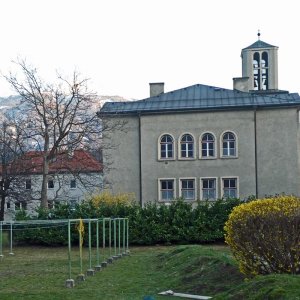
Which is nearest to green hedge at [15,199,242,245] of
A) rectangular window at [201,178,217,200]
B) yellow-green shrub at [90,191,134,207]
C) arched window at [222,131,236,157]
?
yellow-green shrub at [90,191,134,207]

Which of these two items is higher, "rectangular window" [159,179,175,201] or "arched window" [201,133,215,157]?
"arched window" [201,133,215,157]

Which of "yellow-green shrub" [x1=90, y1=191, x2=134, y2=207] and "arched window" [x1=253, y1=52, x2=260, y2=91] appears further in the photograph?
"arched window" [x1=253, y1=52, x2=260, y2=91]

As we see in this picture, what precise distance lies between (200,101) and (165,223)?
17098 millimetres

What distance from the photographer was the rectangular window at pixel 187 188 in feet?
152

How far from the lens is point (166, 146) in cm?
4688

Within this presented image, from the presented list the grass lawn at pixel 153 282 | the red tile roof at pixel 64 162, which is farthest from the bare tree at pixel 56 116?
the grass lawn at pixel 153 282

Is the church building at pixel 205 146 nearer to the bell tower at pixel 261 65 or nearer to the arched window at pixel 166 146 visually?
the arched window at pixel 166 146

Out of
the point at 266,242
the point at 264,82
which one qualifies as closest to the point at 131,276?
the point at 266,242

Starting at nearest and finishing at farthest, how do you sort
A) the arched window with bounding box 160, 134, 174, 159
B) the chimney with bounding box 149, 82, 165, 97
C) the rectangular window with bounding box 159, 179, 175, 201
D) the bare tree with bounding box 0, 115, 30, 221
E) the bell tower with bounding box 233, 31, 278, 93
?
1. the bare tree with bounding box 0, 115, 30, 221
2. the rectangular window with bounding box 159, 179, 175, 201
3. the arched window with bounding box 160, 134, 174, 159
4. the chimney with bounding box 149, 82, 165, 97
5. the bell tower with bounding box 233, 31, 278, 93

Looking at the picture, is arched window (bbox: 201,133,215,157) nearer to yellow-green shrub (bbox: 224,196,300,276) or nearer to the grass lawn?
the grass lawn

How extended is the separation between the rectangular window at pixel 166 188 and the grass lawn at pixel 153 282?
82.6 ft

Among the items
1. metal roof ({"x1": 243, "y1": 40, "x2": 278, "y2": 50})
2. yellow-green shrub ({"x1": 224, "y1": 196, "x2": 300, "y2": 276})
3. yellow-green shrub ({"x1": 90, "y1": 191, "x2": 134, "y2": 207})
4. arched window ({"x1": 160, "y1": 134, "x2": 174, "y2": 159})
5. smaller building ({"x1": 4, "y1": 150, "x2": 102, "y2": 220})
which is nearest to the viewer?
yellow-green shrub ({"x1": 224, "y1": 196, "x2": 300, "y2": 276})

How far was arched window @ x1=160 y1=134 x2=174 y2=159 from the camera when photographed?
46812 millimetres

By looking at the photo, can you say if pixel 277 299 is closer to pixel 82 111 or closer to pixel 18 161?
pixel 82 111
